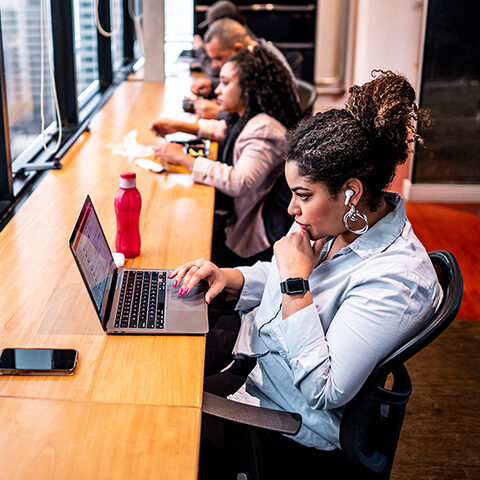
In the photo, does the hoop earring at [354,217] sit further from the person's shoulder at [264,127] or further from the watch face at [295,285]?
the person's shoulder at [264,127]

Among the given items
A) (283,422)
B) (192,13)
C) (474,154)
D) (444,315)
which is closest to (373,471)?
(283,422)

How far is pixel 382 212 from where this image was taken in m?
1.40

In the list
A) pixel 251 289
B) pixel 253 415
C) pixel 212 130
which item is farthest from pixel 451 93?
pixel 253 415

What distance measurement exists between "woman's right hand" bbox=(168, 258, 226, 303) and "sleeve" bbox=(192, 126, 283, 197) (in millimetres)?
801

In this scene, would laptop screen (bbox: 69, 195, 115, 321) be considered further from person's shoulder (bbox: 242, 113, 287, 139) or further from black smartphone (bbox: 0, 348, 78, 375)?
person's shoulder (bbox: 242, 113, 287, 139)

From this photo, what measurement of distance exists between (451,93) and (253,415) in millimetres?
3574

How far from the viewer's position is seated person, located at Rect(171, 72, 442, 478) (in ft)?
4.06

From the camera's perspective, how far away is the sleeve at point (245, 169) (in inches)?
94.9

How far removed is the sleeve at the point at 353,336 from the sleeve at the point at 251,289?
16.4 inches

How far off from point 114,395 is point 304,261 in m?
0.51

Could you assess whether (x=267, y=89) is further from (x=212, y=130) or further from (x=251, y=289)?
(x=251, y=289)

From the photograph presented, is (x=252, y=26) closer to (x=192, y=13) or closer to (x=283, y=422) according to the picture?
(x=192, y=13)

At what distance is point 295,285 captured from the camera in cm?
138

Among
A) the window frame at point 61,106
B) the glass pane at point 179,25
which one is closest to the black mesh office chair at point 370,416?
the window frame at point 61,106
